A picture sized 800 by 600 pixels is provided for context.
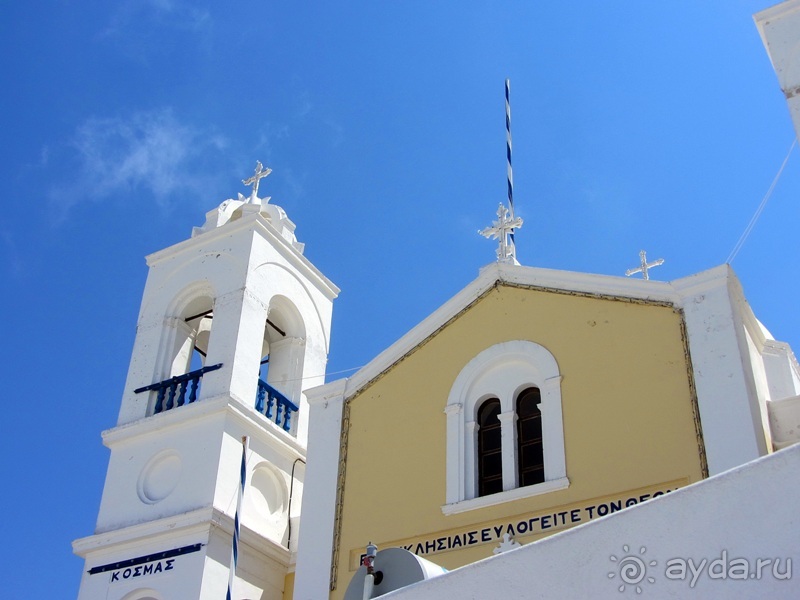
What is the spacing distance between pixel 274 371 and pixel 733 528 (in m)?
13.5

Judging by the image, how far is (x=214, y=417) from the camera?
15695 millimetres

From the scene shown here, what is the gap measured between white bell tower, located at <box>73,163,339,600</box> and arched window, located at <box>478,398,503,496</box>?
3890mm

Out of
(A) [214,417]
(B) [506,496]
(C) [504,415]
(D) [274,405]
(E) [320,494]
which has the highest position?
(D) [274,405]

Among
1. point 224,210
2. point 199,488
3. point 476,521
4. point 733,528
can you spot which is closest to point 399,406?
point 476,521

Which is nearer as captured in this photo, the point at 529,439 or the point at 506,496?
the point at 506,496

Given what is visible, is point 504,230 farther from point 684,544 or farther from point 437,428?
point 684,544

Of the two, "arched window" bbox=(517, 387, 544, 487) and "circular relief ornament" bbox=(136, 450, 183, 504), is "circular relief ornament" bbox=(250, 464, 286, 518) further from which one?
"arched window" bbox=(517, 387, 544, 487)

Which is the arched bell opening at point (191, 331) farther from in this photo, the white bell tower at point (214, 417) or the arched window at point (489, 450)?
the arched window at point (489, 450)

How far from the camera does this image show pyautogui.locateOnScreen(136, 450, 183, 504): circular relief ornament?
1552 centimetres

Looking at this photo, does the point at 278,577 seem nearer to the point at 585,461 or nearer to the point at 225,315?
the point at 225,315

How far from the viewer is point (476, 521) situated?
40.7 ft

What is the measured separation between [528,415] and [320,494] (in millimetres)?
2901

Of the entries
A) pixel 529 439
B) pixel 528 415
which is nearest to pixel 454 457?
pixel 529 439

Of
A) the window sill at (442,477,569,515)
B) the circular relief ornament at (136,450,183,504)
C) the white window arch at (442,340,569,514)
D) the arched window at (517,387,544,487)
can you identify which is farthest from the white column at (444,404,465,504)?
the circular relief ornament at (136,450,183,504)
